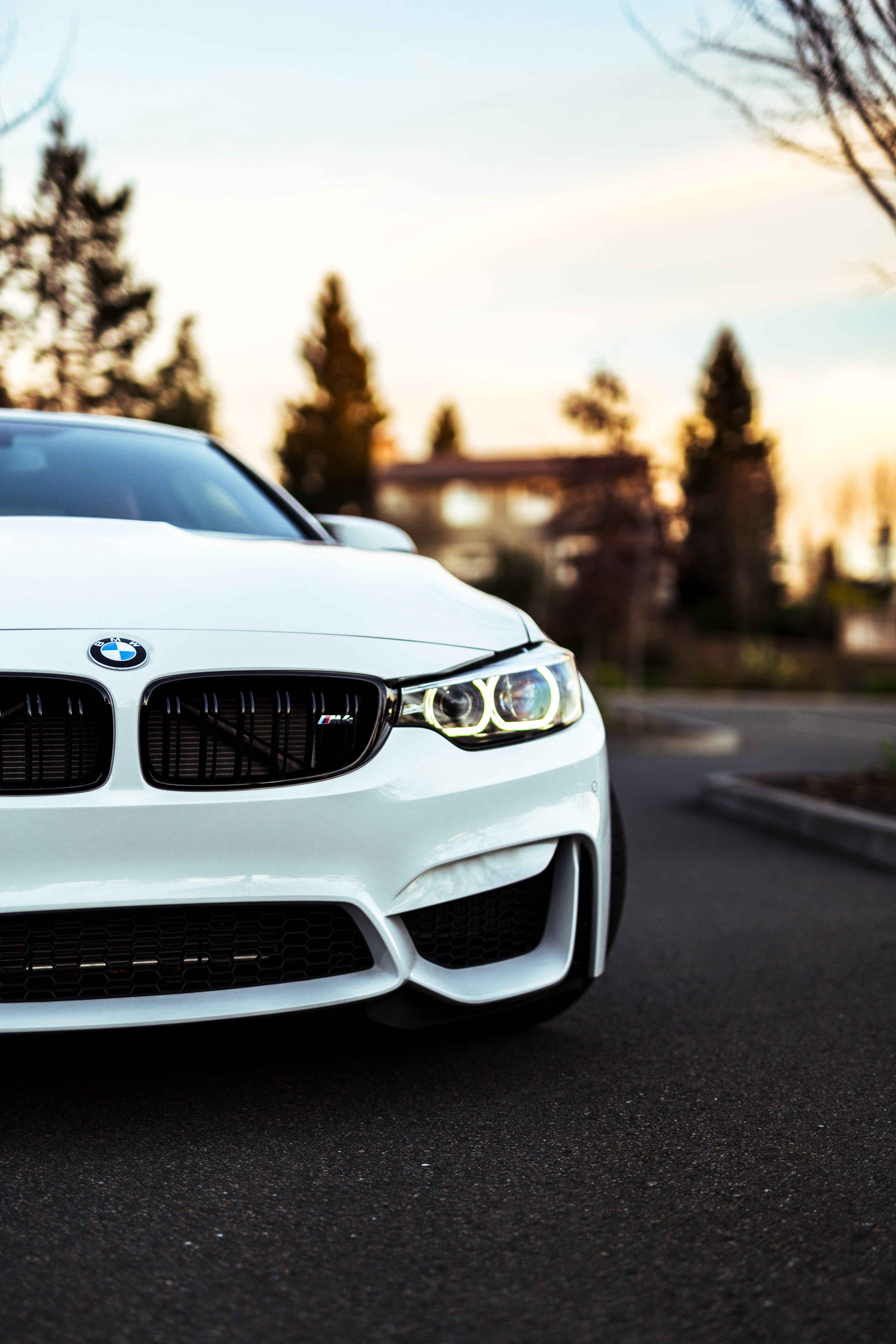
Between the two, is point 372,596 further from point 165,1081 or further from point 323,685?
point 165,1081

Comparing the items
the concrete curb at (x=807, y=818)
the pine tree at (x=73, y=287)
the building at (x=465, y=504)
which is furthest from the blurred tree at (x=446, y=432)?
the concrete curb at (x=807, y=818)

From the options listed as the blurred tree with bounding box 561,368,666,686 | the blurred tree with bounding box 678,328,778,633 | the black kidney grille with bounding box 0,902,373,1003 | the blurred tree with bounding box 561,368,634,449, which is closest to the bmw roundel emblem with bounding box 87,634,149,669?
the black kidney grille with bounding box 0,902,373,1003

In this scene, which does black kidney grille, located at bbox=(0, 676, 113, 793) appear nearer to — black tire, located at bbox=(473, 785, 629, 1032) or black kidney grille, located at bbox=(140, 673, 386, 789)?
black kidney grille, located at bbox=(140, 673, 386, 789)

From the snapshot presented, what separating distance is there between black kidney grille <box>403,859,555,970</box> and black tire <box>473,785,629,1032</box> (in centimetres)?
21

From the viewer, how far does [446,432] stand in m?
86.3

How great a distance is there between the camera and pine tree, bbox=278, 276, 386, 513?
200 ft

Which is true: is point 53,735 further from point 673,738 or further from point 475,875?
point 673,738

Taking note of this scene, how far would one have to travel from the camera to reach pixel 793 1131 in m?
2.64

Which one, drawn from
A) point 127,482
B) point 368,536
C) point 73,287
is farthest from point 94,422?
point 73,287

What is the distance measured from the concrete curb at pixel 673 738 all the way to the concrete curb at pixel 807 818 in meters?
5.68

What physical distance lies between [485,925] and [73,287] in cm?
1423

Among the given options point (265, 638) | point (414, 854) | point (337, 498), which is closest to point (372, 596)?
point (265, 638)

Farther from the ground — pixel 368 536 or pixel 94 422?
pixel 94 422

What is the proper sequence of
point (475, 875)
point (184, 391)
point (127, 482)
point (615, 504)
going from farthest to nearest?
Answer: point (184, 391), point (615, 504), point (127, 482), point (475, 875)
